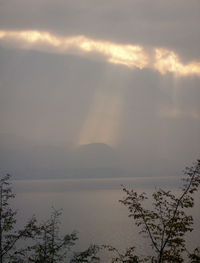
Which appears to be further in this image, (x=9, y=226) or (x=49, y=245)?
(x=49, y=245)

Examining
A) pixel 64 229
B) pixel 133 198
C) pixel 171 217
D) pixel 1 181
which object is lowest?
pixel 171 217

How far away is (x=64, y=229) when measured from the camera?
77.7 meters

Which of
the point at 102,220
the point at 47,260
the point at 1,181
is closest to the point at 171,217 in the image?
the point at 47,260

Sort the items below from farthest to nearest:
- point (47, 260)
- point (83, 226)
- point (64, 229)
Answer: point (83, 226) < point (64, 229) < point (47, 260)

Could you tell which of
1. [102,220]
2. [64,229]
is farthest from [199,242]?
[102,220]

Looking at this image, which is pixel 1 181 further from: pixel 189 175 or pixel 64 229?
pixel 64 229

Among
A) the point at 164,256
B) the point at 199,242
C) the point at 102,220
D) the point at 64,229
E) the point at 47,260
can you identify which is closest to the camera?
the point at 164,256

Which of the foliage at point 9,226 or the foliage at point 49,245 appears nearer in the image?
the foliage at point 9,226

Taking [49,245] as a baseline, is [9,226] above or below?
above

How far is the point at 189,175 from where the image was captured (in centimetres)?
1561

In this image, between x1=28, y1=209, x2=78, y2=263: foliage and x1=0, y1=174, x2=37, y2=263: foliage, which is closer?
x1=0, y1=174, x2=37, y2=263: foliage

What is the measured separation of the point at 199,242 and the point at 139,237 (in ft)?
42.4

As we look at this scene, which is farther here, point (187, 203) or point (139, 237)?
point (139, 237)

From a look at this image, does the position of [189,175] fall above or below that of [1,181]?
below
